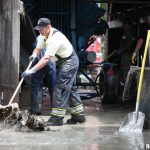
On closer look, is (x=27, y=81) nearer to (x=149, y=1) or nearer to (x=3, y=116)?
(x=3, y=116)

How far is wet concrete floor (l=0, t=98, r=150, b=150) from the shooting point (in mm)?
7074

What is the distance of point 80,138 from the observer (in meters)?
7.69

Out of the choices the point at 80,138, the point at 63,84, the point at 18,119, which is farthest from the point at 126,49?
the point at 80,138

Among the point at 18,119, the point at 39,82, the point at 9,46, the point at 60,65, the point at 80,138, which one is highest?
the point at 9,46

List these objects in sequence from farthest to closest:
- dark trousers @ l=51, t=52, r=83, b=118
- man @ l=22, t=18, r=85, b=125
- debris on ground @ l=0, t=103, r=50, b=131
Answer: dark trousers @ l=51, t=52, r=83, b=118, man @ l=22, t=18, r=85, b=125, debris on ground @ l=0, t=103, r=50, b=131

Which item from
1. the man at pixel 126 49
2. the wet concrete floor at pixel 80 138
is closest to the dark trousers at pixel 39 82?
the wet concrete floor at pixel 80 138

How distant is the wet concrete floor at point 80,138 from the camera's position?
7074mm

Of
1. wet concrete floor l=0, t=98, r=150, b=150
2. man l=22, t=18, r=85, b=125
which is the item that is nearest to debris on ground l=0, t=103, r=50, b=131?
wet concrete floor l=0, t=98, r=150, b=150

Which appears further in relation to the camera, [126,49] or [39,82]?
[126,49]

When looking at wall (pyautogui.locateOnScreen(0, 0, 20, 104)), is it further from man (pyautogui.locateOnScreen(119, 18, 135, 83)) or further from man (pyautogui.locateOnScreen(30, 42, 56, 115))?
man (pyautogui.locateOnScreen(119, 18, 135, 83))

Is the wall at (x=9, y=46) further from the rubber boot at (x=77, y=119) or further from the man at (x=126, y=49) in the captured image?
the man at (x=126, y=49)

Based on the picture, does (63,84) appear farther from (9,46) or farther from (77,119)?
(9,46)

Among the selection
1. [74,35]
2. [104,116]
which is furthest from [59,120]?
[74,35]

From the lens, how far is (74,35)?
40.4 feet
